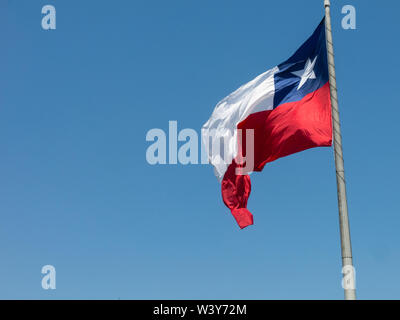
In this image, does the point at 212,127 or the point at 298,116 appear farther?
the point at 212,127

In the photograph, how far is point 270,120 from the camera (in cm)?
2345

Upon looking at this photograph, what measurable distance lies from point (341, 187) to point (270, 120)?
4.65 metres

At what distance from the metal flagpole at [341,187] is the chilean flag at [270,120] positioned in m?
1.05

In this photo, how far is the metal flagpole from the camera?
1864 cm

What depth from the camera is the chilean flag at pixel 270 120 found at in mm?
22203

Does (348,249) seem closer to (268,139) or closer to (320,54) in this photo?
(268,139)

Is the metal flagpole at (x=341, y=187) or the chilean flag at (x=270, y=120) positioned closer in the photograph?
the metal flagpole at (x=341, y=187)

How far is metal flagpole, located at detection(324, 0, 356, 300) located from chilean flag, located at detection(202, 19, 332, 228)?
1.05m

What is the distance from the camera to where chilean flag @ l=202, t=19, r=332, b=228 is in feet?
72.8

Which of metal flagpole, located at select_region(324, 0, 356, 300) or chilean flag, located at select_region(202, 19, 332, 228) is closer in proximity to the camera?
metal flagpole, located at select_region(324, 0, 356, 300)

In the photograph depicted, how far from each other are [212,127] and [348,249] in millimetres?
8060
